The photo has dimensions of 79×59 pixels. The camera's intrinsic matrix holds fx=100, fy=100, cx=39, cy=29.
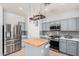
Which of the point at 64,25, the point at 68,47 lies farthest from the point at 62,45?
the point at 64,25

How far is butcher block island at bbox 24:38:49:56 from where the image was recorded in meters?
2.20

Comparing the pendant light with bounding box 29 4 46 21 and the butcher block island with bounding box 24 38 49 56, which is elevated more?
the pendant light with bounding box 29 4 46 21

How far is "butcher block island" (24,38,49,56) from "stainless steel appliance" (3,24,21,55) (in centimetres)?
20

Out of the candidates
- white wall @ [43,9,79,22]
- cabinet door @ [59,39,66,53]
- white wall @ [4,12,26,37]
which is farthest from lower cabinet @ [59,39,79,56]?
white wall @ [4,12,26,37]

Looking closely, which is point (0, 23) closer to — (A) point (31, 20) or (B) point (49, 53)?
(A) point (31, 20)

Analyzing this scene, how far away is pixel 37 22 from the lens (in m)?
2.22

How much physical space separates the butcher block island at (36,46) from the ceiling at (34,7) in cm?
60

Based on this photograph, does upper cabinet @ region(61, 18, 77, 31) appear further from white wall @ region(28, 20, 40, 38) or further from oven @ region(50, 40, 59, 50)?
white wall @ region(28, 20, 40, 38)

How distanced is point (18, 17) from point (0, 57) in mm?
972

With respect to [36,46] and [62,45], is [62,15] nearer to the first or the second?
[62,45]

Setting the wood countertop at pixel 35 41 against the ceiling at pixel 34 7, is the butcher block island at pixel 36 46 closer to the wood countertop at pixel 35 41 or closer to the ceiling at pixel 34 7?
the wood countertop at pixel 35 41

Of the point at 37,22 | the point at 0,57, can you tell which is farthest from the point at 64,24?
the point at 0,57

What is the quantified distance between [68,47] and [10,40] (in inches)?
49.6

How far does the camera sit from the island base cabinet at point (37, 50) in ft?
7.24
